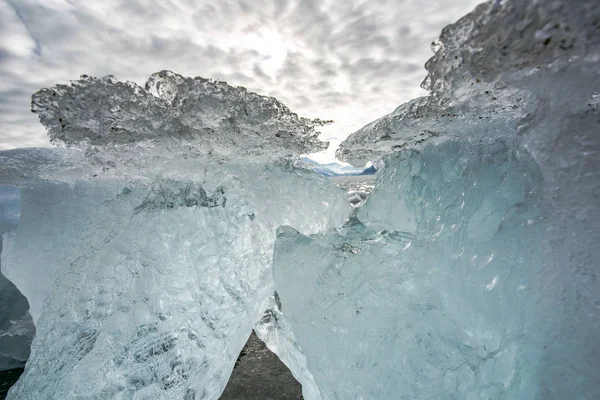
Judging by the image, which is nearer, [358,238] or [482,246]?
[482,246]

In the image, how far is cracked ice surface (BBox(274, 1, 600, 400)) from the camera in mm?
1310

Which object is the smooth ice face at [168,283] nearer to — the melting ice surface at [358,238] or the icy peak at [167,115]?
the melting ice surface at [358,238]

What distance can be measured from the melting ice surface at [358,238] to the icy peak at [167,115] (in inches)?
0.5

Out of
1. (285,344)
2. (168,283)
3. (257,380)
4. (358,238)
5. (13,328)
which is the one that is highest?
(358,238)

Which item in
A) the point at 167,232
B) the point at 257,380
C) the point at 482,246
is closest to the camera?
the point at 482,246

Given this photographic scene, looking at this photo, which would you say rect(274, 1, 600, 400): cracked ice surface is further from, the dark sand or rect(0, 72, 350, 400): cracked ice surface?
the dark sand

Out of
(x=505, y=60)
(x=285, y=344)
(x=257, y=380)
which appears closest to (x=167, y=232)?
(x=285, y=344)

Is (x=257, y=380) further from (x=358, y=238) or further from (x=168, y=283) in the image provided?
(x=358, y=238)

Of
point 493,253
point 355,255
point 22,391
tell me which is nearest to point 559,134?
point 493,253

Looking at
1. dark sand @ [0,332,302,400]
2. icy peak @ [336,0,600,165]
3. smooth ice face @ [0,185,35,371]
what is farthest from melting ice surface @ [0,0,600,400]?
smooth ice face @ [0,185,35,371]

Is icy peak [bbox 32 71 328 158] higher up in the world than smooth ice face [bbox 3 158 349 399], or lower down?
higher up

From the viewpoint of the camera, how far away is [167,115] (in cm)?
221

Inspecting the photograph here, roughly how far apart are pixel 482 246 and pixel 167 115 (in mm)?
2113

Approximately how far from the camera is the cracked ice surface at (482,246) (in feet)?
4.30
